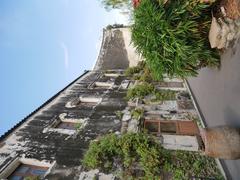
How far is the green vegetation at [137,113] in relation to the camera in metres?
11.4

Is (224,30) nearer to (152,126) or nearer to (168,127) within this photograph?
(168,127)

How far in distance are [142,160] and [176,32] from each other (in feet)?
15.7

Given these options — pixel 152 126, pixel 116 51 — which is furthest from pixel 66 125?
pixel 116 51

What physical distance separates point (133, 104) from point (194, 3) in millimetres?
6773

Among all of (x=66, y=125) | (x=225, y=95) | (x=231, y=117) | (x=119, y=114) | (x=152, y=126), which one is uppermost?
(x=225, y=95)

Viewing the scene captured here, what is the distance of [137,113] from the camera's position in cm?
1155

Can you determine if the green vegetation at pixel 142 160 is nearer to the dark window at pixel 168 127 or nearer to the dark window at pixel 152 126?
the dark window at pixel 152 126

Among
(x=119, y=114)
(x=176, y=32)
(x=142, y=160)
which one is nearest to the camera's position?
(x=176, y=32)

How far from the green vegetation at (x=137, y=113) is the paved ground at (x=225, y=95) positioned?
9.94 ft

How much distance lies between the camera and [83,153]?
9.38 m

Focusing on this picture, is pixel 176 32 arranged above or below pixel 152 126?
above

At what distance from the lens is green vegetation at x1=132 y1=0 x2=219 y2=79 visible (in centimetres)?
778

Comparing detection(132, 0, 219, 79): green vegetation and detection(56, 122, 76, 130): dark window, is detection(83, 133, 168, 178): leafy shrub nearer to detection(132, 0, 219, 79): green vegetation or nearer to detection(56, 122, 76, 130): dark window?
detection(56, 122, 76, 130): dark window

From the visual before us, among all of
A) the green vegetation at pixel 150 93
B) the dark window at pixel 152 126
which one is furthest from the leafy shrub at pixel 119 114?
the green vegetation at pixel 150 93
